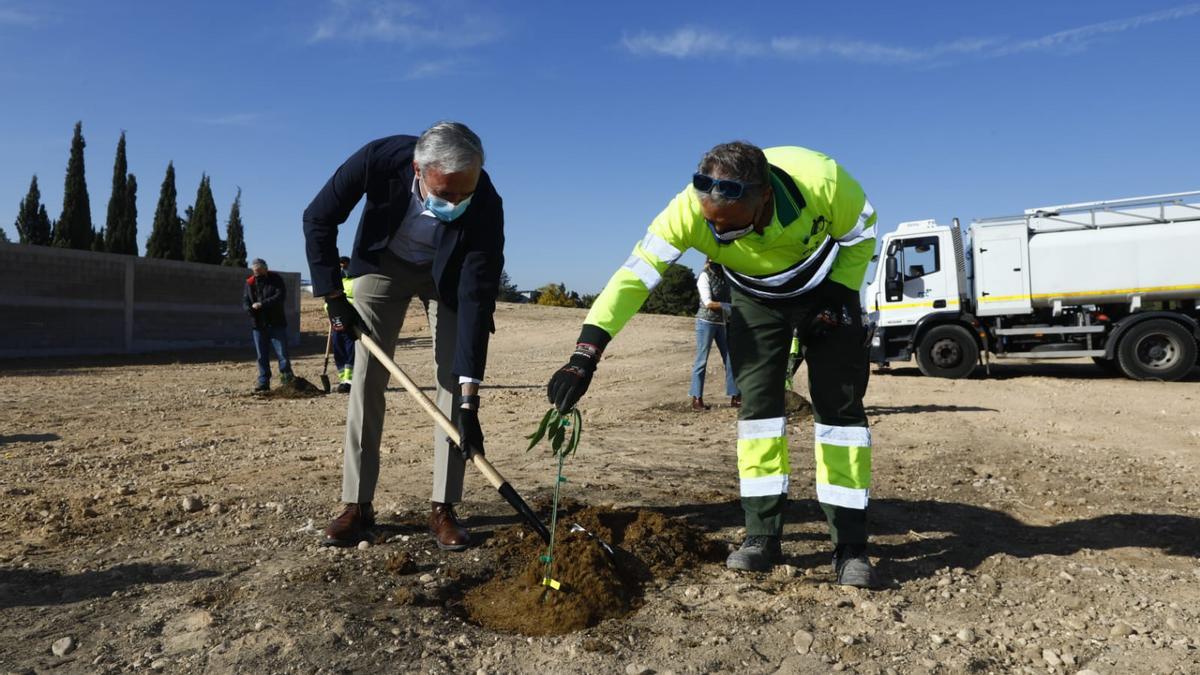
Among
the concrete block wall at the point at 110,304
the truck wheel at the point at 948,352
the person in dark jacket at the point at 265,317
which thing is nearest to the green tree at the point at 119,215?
the concrete block wall at the point at 110,304

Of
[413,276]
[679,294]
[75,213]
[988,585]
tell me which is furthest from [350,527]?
[75,213]

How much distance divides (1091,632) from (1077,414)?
282 inches

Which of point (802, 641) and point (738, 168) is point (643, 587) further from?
point (738, 168)

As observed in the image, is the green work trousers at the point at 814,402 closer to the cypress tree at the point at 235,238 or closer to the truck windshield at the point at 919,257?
the truck windshield at the point at 919,257

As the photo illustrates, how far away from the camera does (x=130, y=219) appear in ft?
121

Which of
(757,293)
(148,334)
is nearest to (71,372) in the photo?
(148,334)

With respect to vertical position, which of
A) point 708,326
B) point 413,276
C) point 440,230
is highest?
point 440,230

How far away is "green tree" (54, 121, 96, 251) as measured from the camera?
3375cm

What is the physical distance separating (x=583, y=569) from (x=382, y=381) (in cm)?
136

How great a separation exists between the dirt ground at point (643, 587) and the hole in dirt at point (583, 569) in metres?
0.05

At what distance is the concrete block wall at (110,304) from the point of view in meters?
16.3

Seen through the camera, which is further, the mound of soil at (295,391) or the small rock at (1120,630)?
the mound of soil at (295,391)

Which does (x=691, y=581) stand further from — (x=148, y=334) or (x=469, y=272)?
(x=148, y=334)

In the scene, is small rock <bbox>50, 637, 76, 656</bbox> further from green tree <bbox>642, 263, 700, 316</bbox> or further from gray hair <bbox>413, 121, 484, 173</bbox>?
green tree <bbox>642, 263, 700, 316</bbox>
